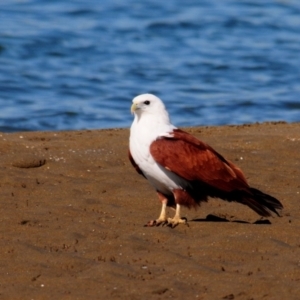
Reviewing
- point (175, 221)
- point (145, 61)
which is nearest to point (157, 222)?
point (175, 221)

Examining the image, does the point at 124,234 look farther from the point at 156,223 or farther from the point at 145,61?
the point at 145,61

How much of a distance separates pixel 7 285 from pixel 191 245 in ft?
4.71

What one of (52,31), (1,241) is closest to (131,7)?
(52,31)

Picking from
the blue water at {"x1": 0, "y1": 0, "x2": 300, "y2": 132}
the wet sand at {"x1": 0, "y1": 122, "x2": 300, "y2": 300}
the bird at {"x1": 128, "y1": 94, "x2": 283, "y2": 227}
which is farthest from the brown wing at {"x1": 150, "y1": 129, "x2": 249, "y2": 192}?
the blue water at {"x1": 0, "y1": 0, "x2": 300, "y2": 132}

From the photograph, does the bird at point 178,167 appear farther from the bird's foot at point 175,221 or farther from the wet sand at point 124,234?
the wet sand at point 124,234

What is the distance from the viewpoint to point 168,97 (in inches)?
659

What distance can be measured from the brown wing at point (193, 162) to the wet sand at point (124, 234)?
32 cm

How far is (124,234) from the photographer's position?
6816mm

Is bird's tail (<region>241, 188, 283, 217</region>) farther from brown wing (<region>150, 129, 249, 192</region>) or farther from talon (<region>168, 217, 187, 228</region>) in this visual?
talon (<region>168, 217, 187, 228</region>)

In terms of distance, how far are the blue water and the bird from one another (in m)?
6.38

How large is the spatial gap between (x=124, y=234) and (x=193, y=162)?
756mm

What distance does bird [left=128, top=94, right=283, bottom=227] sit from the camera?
7027mm

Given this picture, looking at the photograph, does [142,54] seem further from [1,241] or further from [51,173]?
[1,241]

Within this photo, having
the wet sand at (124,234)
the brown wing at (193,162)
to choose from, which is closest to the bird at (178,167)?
the brown wing at (193,162)
